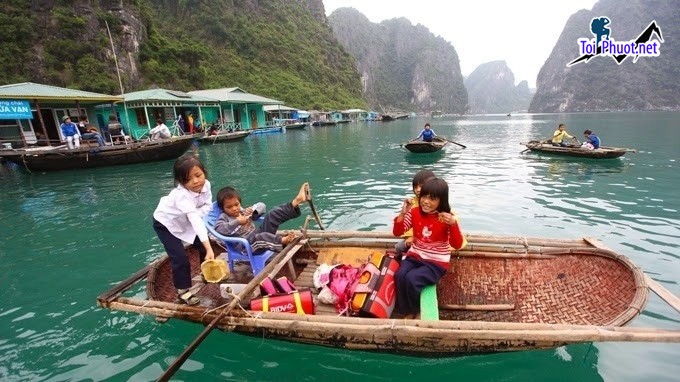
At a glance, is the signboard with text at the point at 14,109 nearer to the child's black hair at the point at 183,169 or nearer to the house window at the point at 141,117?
the house window at the point at 141,117

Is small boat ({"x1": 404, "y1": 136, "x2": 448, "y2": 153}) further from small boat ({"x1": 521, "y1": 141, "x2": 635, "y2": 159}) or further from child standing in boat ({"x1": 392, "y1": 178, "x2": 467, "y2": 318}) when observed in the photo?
child standing in boat ({"x1": 392, "y1": 178, "x2": 467, "y2": 318})

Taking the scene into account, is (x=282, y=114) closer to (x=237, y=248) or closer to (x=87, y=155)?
(x=87, y=155)

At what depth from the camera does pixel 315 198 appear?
10695mm

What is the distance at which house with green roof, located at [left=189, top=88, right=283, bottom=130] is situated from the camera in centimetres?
3262

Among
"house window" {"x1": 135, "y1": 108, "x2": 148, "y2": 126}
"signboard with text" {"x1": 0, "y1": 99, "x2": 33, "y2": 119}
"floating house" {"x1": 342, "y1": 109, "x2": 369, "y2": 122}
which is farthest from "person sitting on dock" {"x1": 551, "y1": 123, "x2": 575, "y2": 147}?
"floating house" {"x1": 342, "y1": 109, "x2": 369, "y2": 122}

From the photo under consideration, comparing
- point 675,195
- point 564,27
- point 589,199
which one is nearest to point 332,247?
point 589,199

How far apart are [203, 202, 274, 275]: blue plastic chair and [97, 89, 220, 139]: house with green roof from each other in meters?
22.9

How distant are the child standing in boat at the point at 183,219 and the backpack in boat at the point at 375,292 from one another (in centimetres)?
162

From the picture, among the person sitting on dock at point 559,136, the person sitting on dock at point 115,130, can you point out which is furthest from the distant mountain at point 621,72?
the person sitting on dock at point 115,130

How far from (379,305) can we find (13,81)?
36.1 metres

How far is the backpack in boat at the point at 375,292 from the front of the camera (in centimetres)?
351

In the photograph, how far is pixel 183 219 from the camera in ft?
12.5

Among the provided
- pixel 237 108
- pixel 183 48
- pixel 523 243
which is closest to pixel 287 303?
pixel 523 243

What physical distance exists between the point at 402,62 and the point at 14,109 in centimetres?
17988
